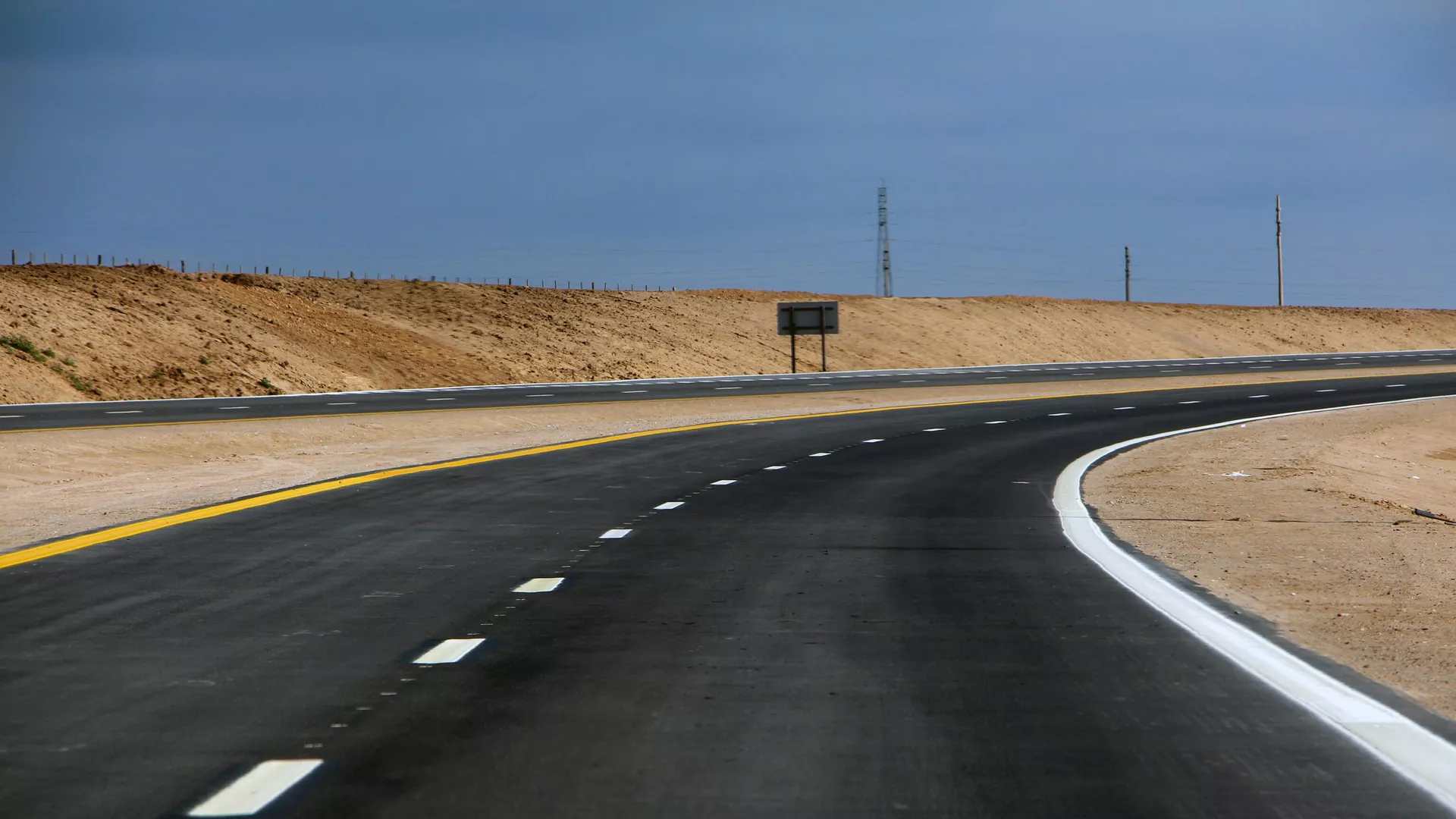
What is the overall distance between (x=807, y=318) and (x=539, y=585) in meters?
68.9

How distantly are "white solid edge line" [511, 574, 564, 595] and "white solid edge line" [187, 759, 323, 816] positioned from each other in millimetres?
4629

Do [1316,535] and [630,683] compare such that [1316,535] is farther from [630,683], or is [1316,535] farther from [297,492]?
[297,492]

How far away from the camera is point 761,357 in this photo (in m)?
97.9

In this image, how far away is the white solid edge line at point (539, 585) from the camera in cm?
1042

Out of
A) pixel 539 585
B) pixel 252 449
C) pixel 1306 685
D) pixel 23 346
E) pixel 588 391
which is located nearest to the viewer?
pixel 1306 685

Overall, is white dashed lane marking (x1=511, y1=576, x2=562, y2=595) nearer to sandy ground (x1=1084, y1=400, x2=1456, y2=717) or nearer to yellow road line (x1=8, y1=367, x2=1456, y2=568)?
yellow road line (x1=8, y1=367, x2=1456, y2=568)

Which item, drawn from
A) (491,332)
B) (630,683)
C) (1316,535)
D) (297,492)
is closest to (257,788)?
(630,683)

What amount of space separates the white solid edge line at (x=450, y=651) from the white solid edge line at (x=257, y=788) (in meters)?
2.06

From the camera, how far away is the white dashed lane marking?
10.4 metres

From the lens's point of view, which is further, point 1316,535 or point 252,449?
point 252,449

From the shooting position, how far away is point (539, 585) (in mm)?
10672

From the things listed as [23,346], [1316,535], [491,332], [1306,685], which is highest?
[491,332]

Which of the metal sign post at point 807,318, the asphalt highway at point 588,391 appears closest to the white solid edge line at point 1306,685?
the asphalt highway at point 588,391

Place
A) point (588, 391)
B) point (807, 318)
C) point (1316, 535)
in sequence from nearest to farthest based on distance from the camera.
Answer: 1. point (1316, 535)
2. point (588, 391)
3. point (807, 318)
